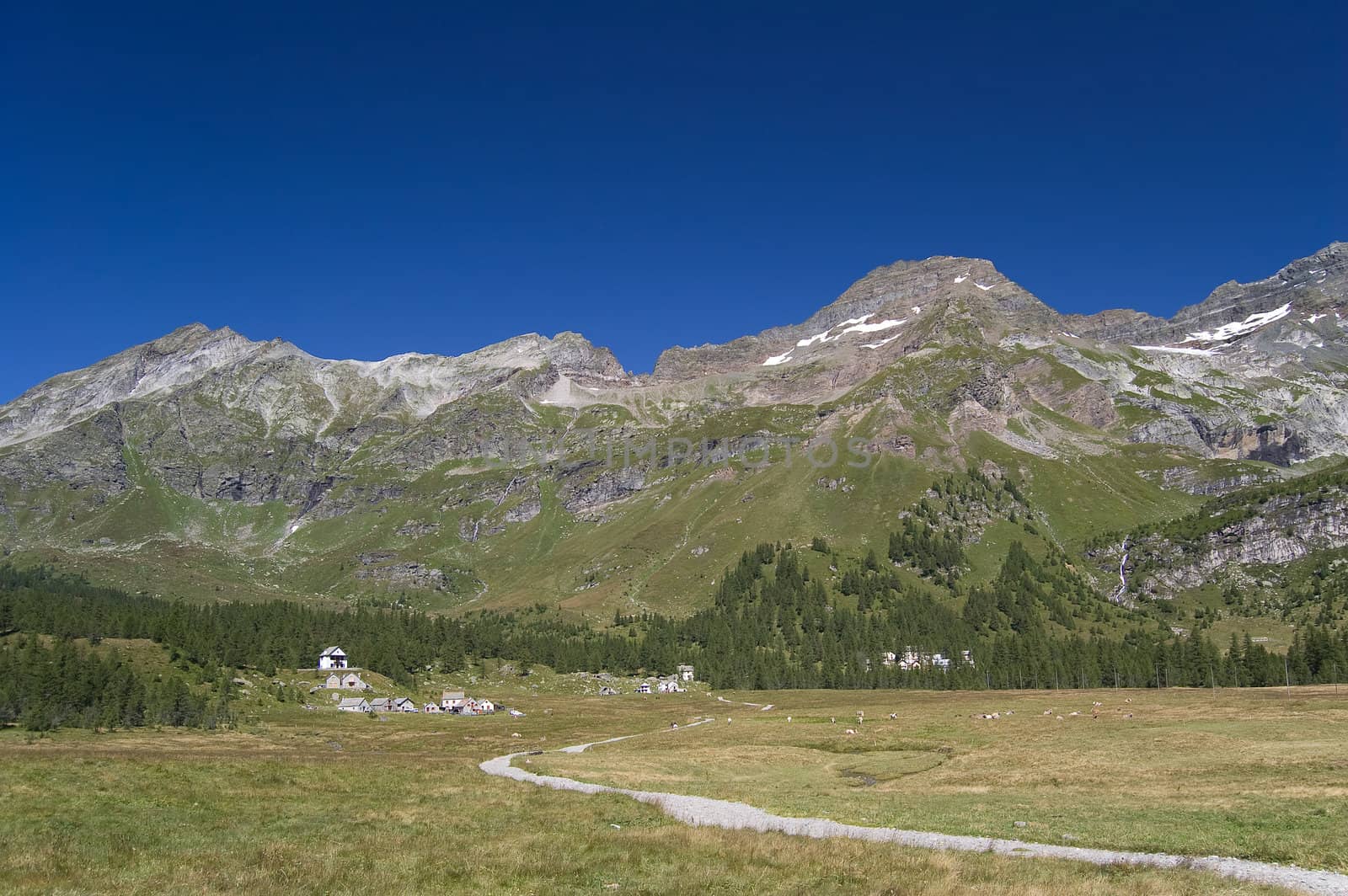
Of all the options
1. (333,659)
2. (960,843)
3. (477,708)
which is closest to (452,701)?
(477,708)

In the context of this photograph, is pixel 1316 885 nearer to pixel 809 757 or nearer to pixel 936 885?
pixel 936 885

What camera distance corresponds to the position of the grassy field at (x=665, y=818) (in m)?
23.1

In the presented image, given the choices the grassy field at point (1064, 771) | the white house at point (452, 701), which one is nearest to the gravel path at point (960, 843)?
the grassy field at point (1064, 771)

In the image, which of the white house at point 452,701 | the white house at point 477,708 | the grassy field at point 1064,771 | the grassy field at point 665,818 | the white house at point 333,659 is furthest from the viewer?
the white house at point 333,659

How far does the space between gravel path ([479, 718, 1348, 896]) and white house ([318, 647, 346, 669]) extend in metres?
147

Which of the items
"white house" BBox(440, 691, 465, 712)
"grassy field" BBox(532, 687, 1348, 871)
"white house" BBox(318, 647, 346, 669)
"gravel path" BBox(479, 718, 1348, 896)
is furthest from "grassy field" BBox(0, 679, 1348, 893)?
"white house" BBox(318, 647, 346, 669)

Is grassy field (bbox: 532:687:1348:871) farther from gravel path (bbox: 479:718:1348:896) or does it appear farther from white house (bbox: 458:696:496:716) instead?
white house (bbox: 458:696:496:716)

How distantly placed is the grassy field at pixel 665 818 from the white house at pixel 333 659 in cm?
8063

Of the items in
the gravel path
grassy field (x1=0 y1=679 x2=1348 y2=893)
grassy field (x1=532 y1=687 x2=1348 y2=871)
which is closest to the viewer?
the gravel path

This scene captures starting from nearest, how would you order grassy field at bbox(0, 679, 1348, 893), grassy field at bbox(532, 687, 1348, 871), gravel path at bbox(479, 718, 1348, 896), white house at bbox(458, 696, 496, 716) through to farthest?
gravel path at bbox(479, 718, 1348, 896) < grassy field at bbox(0, 679, 1348, 893) < grassy field at bbox(532, 687, 1348, 871) < white house at bbox(458, 696, 496, 716)

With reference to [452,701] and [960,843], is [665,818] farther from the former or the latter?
[452,701]

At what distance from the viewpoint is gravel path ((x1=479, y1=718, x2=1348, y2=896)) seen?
75.3 feet

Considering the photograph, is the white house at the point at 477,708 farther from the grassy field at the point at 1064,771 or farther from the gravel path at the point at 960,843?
the gravel path at the point at 960,843

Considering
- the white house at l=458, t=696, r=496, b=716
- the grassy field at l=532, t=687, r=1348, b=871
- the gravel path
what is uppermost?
the gravel path
